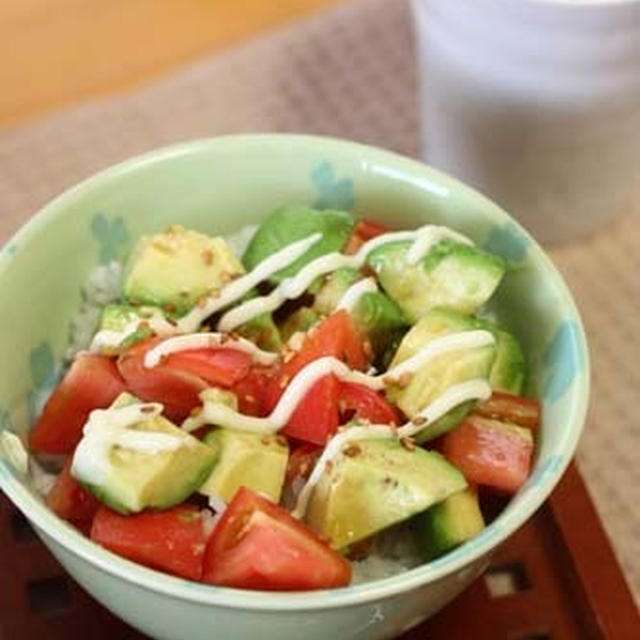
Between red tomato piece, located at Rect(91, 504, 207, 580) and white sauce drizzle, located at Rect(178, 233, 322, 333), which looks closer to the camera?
red tomato piece, located at Rect(91, 504, 207, 580)

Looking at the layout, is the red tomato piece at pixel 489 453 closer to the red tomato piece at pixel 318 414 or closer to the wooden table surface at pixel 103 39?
the red tomato piece at pixel 318 414

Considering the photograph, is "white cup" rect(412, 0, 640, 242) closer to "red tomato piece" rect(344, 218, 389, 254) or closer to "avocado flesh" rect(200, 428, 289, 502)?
"red tomato piece" rect(344, 218, 389, 254)

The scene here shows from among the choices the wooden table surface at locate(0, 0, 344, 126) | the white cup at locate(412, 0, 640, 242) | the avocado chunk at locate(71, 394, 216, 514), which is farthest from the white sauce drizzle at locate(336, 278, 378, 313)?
the wooden table surface at locate(0, 0, 344, 126)

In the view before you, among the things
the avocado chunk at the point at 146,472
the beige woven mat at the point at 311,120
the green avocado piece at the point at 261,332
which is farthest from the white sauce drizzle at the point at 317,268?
the beige woven mat at the point at 311,120

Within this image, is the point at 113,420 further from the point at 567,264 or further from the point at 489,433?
the point at 567,264

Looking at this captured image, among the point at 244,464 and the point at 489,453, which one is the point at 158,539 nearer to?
the point at 244,464
